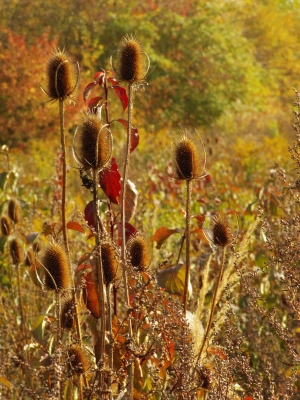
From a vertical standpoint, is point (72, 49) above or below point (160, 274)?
below

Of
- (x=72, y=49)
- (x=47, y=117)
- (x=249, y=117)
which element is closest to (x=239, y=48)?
(x=249, y=117)

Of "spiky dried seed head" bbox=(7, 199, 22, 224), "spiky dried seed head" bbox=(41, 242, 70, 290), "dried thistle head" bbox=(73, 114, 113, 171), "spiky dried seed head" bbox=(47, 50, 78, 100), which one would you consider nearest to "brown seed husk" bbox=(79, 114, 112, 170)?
"dried thistle head" bbox=(73, 114, 113, 171)

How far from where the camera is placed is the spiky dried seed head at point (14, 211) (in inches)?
137

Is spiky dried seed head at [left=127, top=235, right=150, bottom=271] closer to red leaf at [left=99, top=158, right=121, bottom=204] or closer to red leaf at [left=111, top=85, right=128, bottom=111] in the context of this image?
red leaf at [left=99, top=158, right=121, bottom=204]

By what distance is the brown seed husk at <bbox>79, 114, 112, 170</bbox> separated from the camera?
1951mm

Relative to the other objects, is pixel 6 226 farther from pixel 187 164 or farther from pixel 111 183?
pixel 187 164

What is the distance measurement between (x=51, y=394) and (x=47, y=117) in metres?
12.1

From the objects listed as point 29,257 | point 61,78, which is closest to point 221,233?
point 61,78

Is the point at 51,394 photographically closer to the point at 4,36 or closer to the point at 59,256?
the point at 59,256

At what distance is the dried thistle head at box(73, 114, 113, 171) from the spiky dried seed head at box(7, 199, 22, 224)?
153 centimetres

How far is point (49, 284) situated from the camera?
2.05 m

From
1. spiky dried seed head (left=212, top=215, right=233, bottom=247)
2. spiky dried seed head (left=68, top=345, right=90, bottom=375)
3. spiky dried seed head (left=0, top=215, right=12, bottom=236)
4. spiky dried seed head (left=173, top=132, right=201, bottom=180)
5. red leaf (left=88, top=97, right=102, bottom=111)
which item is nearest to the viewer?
spiky dried seed head (left=68, top=345, right=90, bottom=375)

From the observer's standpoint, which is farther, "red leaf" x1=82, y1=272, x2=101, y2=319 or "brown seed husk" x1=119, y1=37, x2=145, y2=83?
"red leaf" x1=82, y1=272, x2=101, y2=319

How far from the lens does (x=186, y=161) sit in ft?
7.13
